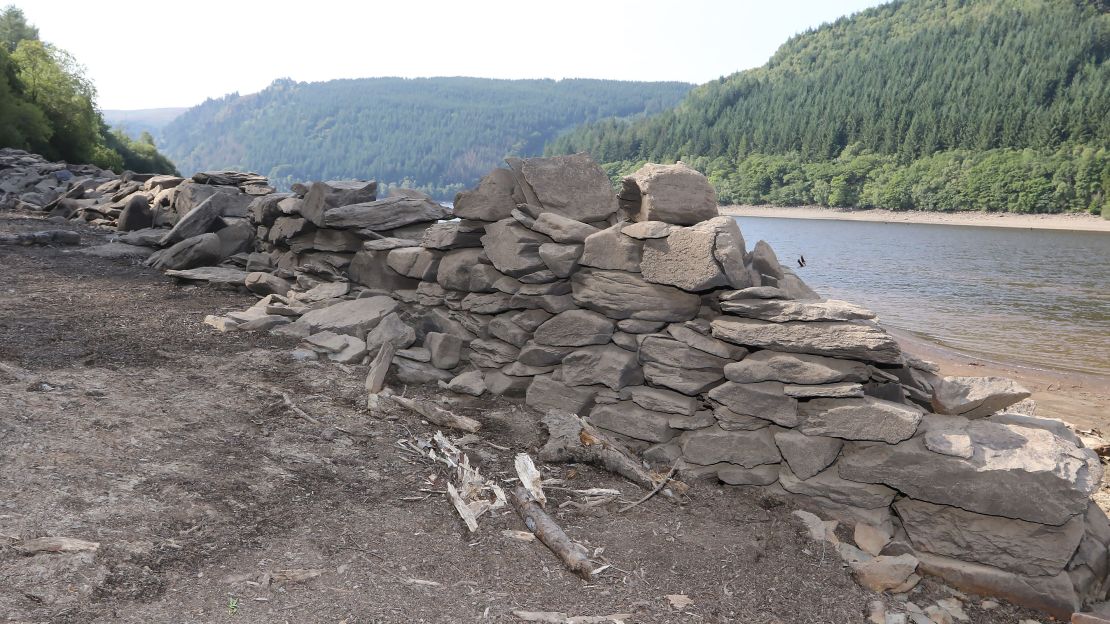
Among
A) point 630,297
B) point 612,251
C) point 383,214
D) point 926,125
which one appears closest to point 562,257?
point 612,251

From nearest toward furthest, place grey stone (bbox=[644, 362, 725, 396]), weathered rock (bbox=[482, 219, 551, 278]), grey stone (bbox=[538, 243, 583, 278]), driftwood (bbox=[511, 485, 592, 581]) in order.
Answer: driftwood (bbox=[511, 485, 592, 581]) < grey stone (bbox=[644, 362, 725, 396]) < grey stone (bbox=[538, 243, 583, 278]) < weathered rock (bbox=[482, 219, 551, 278])

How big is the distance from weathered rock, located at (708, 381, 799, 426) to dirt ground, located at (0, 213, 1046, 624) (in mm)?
685

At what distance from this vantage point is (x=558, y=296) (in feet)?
24.8

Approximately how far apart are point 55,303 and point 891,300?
25.5m

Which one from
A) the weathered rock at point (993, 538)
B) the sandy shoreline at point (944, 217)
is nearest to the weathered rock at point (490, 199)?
the weathered rock at point (993, 538)

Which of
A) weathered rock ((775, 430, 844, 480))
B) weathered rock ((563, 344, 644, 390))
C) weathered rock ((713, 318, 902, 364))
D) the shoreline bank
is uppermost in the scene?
weathered rock ((713, 318, 902, 364))

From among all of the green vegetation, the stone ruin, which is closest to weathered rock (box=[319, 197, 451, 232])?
the stone ruin

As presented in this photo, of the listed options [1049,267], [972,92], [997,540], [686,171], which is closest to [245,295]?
[686,171]

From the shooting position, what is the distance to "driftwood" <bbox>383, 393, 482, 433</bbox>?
6.73 metres

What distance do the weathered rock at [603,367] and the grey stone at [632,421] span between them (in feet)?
0.70

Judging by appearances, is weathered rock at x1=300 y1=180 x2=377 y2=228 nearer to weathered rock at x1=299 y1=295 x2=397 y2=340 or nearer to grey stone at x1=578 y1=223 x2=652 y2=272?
weathered rock at x1=299 y1=295 x2=397 y2=340

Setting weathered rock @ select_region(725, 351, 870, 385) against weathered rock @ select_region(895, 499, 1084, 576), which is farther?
weathered rock @ select_region(725, 351, 870, 385)

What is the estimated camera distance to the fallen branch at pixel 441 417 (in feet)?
22.1

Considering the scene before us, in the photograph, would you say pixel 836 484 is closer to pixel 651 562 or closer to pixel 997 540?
pixel 997 540
